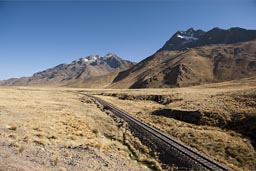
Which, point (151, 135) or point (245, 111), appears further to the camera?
point (245, 111)

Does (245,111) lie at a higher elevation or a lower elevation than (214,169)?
higher

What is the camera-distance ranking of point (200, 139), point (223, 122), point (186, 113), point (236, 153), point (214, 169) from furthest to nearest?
point (186, 113)
point (223, 122)
point (200, 139)
point (236, 153)
point (214, 169)

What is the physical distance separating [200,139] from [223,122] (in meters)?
9.06

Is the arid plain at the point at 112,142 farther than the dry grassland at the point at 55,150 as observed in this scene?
Yes

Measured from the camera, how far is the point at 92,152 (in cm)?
2128

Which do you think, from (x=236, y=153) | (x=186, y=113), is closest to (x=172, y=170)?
(x=236, y=153)

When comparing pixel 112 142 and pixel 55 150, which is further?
pixel 112 142

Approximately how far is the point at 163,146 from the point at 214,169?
24.3 ft

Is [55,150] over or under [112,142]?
over

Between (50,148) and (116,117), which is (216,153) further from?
(116,117)

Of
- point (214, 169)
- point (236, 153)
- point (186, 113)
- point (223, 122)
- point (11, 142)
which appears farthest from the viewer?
point (186, 113)

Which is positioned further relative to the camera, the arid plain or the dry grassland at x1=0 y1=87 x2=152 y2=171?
the arid plain

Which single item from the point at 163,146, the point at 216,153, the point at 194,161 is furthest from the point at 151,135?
the point at 194,161

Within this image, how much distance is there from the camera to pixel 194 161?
2097 cm
